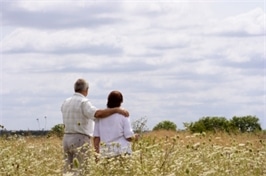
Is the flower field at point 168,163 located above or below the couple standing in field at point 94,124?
below

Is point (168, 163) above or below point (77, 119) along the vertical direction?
below

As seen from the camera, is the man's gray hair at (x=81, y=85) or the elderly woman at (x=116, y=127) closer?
the elderly woman at (x=116, y=127)

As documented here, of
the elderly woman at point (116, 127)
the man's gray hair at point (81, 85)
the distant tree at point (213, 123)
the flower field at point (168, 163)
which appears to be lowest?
the flower field at point (168, 163)

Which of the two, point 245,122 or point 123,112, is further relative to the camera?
point 245,122

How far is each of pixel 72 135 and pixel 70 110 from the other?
1.13ft

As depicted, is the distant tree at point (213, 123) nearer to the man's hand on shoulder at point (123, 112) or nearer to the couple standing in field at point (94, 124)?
the couple standing in field at point (94, 124)

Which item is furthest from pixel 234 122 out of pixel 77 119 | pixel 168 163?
pixel 168 163

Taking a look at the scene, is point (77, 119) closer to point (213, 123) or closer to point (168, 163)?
point (168, 163)

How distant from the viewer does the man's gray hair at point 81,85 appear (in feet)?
36.4

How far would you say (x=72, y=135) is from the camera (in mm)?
11281

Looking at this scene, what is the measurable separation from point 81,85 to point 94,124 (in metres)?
0.55

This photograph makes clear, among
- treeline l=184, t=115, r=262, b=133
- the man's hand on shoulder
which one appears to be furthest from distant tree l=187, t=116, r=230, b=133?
the man's hand on shoulder

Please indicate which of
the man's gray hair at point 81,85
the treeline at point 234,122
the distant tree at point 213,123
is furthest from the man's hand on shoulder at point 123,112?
the treeline at point 234,122

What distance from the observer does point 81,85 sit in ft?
36.4
